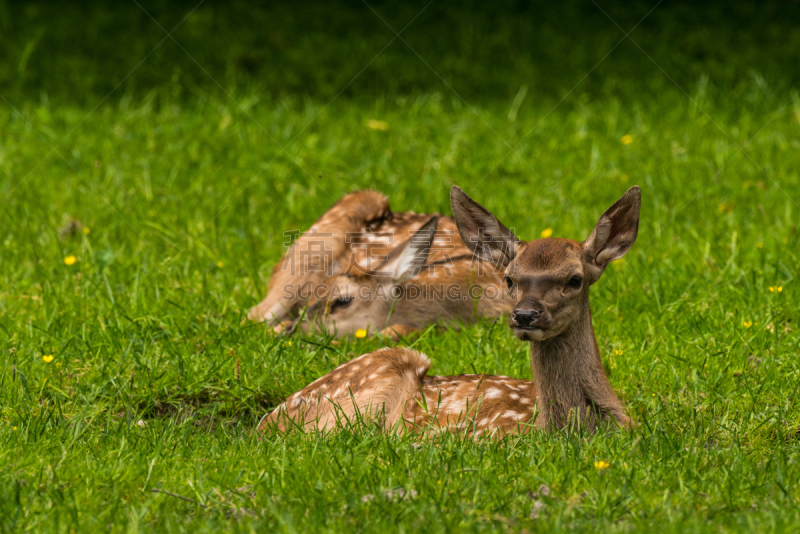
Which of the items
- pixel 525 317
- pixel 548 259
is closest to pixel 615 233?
pixel 548 259

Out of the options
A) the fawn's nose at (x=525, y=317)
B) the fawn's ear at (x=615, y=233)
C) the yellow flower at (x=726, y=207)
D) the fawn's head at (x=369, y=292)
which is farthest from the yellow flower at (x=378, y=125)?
the fawn's nose at (x=525, y=317)

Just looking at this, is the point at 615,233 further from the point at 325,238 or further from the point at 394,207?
the point at 394,207

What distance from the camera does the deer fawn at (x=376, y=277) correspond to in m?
5.56

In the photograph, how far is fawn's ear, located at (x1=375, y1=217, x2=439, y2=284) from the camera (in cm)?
553

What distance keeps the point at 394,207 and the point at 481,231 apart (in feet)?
10.4

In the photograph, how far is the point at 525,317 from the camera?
138 inches

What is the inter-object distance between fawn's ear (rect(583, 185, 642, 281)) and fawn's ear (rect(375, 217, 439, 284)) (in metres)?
1.68

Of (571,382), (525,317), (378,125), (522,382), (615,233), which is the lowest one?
(522,382)

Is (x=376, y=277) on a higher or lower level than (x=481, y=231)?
lower

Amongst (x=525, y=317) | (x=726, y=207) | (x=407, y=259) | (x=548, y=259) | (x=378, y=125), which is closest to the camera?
(x=525, y=317)

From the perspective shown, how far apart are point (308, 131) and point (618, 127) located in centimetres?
288

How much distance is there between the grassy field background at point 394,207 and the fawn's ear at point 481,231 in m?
0.83

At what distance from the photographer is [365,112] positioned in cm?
909

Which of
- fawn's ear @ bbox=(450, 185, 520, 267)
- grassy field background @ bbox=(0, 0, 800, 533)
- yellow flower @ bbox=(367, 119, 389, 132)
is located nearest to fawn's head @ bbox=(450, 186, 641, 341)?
fawn's ear @ bbox=(450, 185, 520, 267)
